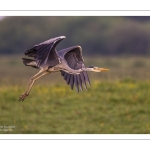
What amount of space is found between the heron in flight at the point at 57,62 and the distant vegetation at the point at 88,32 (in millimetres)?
3577

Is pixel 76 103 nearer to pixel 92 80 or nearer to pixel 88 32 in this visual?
pixel 92 80

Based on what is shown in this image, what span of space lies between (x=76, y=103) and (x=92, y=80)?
62 centimetres

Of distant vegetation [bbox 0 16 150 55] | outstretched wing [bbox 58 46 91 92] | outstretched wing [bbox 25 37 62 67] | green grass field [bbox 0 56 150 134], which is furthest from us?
distant vegetation [bbox 0 16 150 55]

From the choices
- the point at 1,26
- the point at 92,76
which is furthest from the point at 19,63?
the point at 92,76

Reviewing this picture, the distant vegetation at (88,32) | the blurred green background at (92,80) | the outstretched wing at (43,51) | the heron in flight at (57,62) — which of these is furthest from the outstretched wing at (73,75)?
the distant vegetation at (88,32)

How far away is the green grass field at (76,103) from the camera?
437 inches

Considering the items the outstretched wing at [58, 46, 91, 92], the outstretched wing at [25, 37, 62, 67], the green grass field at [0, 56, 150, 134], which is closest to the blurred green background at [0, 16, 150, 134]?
the green grass field at [0, 56, 150, 134]

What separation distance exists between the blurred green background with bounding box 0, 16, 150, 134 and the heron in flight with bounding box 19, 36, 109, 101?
10.9 ft

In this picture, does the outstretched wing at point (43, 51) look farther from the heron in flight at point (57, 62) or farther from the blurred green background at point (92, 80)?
the blurred green background at point (92, 80)

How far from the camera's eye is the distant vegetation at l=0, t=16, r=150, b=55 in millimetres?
11266

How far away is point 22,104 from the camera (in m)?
11.6

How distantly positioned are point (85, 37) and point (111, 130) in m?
2.14

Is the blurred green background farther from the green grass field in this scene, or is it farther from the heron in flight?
the heron in flight
